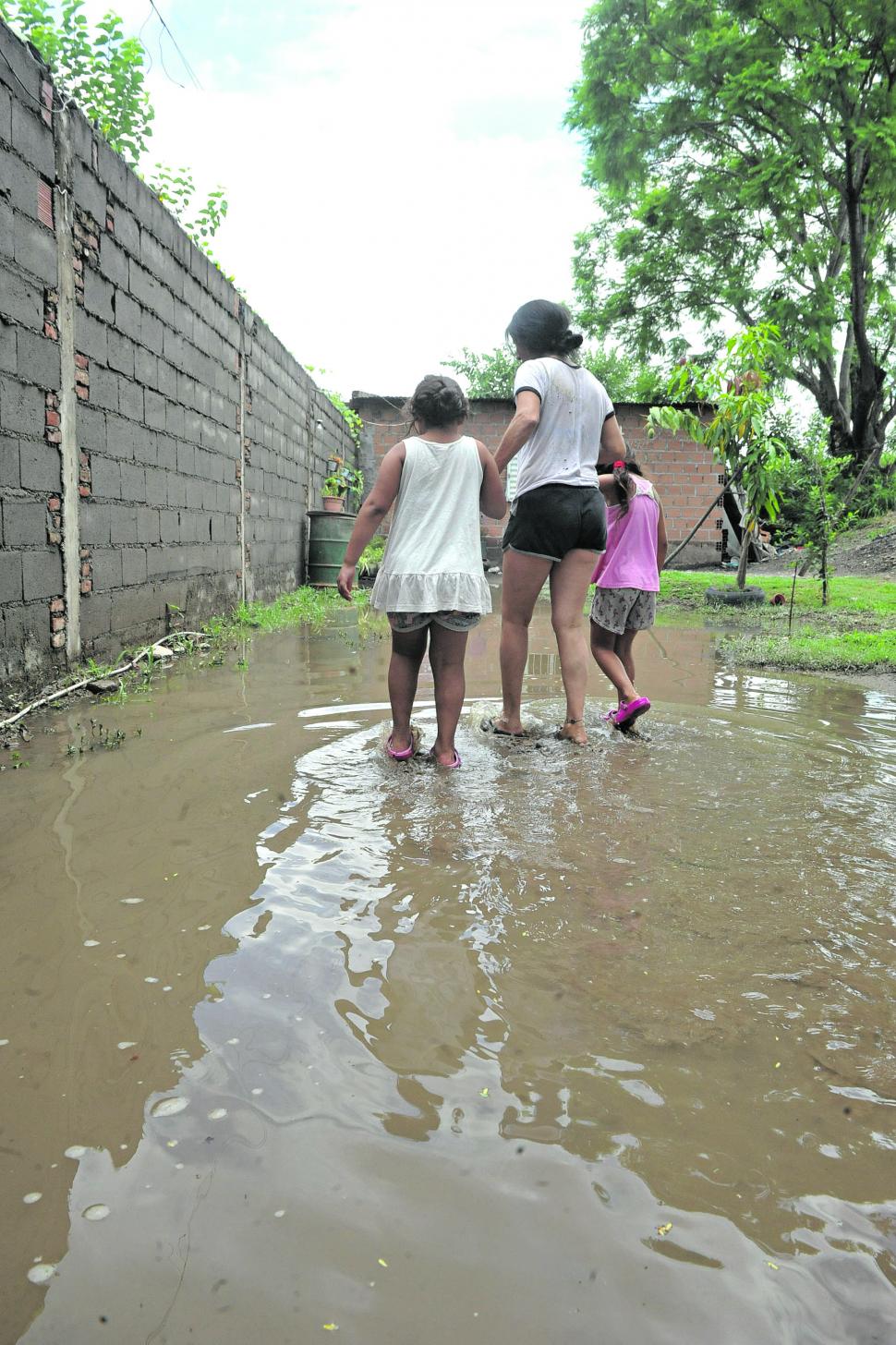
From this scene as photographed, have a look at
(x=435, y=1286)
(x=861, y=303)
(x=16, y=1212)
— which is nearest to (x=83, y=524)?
(x=16, y=1212)

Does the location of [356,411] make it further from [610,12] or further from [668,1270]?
[668,1270]

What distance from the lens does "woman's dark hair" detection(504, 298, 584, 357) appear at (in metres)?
3.32

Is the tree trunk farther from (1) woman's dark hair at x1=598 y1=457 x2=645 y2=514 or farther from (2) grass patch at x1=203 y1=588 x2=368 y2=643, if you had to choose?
(1) woman's dark hair at x1=598 y1=457 x2=645 y2=514

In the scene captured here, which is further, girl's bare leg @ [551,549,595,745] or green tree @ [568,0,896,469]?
green tree @ [568,0,896,469]

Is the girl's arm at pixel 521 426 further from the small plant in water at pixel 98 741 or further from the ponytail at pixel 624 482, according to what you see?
the small plant in water at pixel 98 741

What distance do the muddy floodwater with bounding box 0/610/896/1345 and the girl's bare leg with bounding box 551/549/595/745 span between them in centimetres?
75

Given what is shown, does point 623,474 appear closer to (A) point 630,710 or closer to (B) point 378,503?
(A) point 630,710

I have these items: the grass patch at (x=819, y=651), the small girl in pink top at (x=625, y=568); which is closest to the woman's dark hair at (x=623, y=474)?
the small girl in pink top at (x=625, y=568)

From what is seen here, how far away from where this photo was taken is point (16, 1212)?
1.05 meters

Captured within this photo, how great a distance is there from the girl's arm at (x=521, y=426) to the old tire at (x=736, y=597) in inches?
268

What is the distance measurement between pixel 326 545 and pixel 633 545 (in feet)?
22.6

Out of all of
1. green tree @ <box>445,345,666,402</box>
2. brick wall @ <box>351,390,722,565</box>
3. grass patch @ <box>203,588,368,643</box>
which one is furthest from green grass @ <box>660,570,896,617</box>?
green tree @ <box>445,345,666,402</box>

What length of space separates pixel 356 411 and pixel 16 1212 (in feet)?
49.4

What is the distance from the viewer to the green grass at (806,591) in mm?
8758
